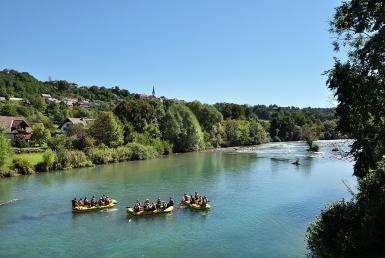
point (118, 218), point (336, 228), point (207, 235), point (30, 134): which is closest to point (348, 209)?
point (336, 228)

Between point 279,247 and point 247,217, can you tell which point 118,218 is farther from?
point 279,247

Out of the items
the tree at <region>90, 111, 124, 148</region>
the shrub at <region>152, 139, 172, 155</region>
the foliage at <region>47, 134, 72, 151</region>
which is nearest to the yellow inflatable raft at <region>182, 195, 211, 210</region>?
the foliage at <region>47, 134, 72, 151</region>

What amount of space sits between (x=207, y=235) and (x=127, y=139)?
46.3 meters

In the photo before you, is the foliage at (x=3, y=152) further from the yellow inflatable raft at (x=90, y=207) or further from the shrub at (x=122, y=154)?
the shrub at (x=122, y=154)

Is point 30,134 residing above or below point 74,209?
above

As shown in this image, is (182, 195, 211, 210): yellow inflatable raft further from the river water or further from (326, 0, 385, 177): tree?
(326, 0, 385, 177): tree

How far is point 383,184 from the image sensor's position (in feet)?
48.0

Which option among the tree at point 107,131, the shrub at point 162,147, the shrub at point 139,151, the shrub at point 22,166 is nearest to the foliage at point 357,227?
the shrub at point 22,166

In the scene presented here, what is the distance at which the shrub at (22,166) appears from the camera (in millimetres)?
43125

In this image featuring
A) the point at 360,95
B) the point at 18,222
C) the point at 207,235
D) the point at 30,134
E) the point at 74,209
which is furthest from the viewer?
the point at 30,134

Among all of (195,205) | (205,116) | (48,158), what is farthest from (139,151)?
(205,116)

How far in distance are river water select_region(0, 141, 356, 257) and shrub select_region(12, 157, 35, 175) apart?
2.04m

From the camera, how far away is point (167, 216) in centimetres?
2625

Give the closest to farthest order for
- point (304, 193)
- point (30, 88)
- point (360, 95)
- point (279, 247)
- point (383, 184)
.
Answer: point (360, 95) < point (383, 184) < point (279, 247) < point (304, 193) < point (30, 88)
